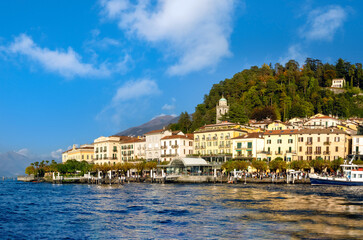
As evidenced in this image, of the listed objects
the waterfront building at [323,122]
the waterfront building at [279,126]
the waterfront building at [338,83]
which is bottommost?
the waterfront building at [279,126]

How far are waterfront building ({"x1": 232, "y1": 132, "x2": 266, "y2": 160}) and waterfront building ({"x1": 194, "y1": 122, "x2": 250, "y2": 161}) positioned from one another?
2.67 metres

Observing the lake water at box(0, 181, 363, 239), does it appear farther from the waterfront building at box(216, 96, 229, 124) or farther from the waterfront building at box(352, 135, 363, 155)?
the waterfront building at box(216, 96, 229, 124)

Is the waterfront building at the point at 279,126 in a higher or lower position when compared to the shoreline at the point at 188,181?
higher

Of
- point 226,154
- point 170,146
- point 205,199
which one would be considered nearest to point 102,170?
point 170,146

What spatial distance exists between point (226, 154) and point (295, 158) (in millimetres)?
16514

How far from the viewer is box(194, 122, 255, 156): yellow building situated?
4031 inches

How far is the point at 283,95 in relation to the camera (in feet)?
456

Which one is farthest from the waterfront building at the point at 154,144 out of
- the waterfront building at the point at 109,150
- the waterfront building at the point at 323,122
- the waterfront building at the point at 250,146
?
the waterfront building at the point at 323,122

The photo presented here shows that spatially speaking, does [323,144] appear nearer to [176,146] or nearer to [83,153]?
[176,146]

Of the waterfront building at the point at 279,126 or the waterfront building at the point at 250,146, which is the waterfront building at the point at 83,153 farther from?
the waterfront building at the point at 279,126

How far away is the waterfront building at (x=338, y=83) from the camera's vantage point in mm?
160575

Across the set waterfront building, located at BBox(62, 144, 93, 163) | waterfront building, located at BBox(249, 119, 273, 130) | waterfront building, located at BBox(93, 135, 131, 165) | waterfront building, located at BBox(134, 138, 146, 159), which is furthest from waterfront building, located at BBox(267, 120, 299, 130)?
waterfront building, located at BBox(62, 144, 93, 163)

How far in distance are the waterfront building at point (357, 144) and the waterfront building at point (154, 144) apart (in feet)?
165

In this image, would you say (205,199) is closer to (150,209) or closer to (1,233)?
(150,209)
